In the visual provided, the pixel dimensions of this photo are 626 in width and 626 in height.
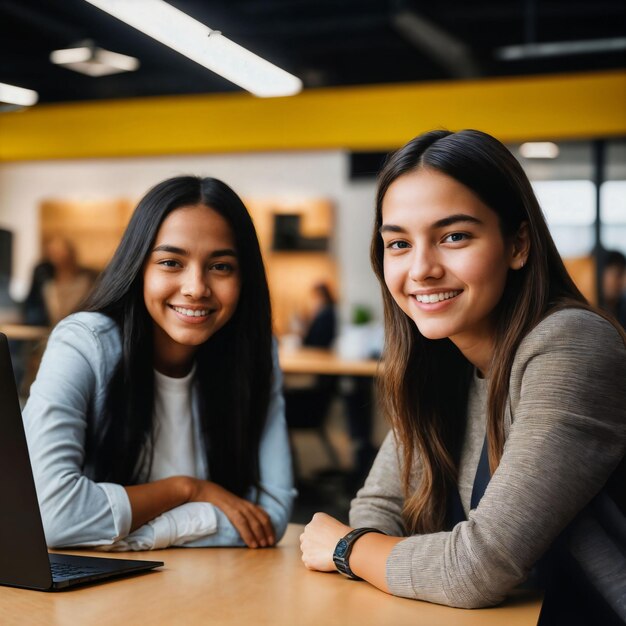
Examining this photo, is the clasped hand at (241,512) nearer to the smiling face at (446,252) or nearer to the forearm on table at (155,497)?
the forearm on table at (155,497)

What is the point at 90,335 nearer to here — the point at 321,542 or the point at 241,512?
the point at 241,512

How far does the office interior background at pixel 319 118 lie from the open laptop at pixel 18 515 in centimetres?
586

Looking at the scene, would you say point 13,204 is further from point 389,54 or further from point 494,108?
point 494,108

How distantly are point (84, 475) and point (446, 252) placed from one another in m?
0.85

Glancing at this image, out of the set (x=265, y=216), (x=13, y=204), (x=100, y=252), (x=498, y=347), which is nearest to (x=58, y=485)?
(x=498, y=347)

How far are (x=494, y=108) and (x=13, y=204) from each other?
553 cm

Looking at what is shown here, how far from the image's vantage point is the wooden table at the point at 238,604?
1.21m

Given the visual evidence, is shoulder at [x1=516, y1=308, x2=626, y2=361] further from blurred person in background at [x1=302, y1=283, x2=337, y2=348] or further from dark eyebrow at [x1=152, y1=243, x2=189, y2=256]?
blurred person in background at [x1=302, y1=283, x2=337, y2=348]

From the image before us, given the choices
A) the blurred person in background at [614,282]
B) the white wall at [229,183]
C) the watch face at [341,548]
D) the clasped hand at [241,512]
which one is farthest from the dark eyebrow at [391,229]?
the white wall at [229,183]

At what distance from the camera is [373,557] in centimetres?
138

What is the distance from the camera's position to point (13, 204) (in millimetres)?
9883

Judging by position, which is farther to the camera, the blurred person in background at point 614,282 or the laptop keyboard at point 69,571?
the blurred person in background at point 614,282

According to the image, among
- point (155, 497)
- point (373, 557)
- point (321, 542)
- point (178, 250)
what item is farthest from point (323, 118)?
point (373, 557)

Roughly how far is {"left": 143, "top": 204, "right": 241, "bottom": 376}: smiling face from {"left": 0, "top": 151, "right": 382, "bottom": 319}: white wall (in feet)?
21.9
